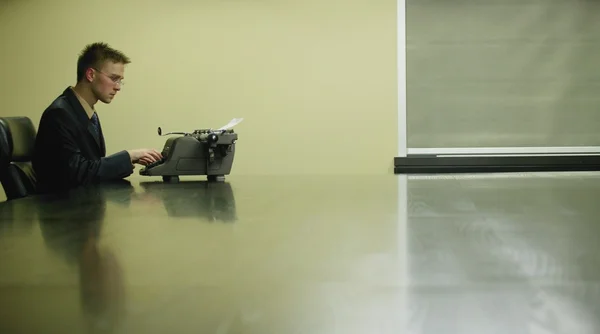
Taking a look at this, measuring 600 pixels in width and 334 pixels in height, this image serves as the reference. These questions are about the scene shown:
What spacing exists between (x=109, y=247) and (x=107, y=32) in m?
2.75

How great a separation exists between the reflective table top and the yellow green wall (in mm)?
1917

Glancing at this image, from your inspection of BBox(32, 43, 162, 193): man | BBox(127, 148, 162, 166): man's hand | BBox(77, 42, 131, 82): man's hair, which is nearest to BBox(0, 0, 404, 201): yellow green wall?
BBox(77, 42, 131, 82): man's hair

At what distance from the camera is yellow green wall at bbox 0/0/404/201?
10.3ft

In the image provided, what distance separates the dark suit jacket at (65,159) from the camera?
2.01m

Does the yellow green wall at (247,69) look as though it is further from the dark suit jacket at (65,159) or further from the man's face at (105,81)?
the dark suit jacket at (65,159)

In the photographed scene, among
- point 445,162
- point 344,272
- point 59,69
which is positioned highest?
point 59,69

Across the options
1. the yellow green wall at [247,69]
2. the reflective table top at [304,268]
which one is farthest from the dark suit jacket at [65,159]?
the yellow green wall at [247,69]

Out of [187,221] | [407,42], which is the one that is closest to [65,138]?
[187,221]

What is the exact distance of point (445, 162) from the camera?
10.2 ft

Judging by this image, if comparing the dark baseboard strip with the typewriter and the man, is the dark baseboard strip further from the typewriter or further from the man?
the man

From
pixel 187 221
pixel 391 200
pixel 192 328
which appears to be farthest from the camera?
pixel 391 200

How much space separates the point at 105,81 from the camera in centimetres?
239

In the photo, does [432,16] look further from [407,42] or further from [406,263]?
[406,263]

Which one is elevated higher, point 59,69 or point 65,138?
point 59,69
